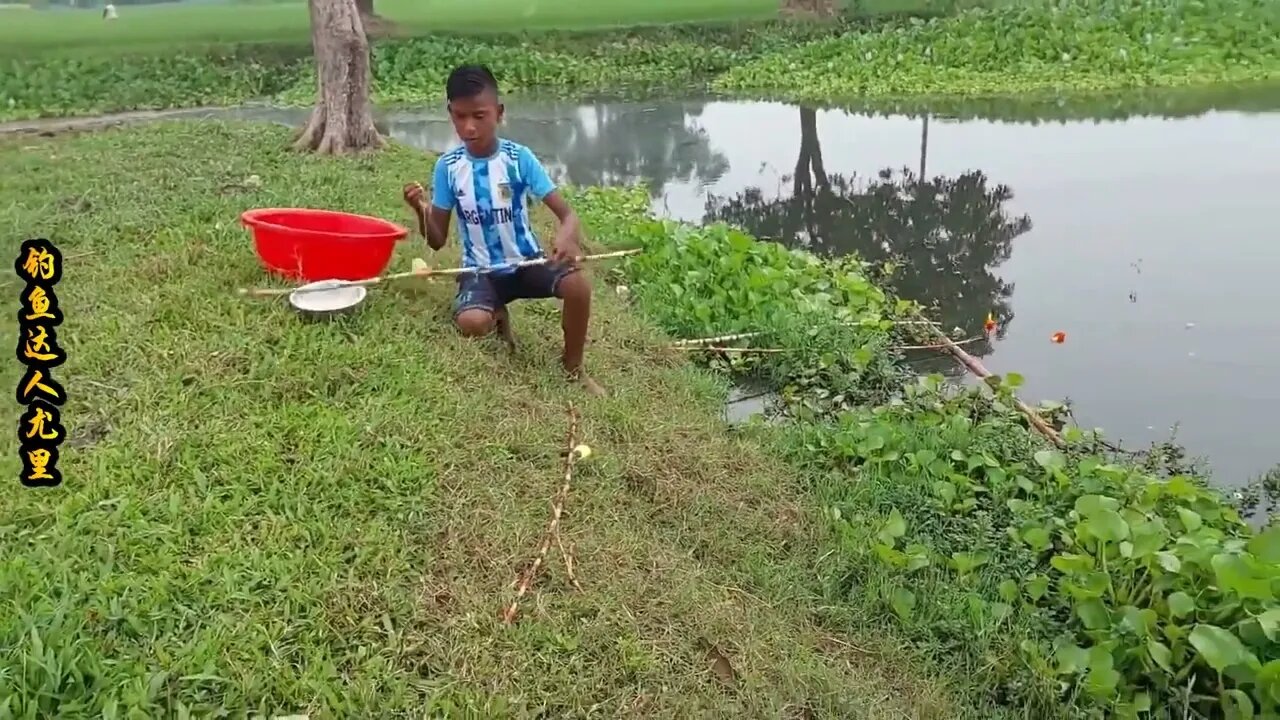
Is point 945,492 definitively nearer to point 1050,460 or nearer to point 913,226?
point 1050,460

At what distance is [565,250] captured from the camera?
391 centimetres

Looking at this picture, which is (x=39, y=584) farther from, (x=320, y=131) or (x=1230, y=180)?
(x=1230, y=180)

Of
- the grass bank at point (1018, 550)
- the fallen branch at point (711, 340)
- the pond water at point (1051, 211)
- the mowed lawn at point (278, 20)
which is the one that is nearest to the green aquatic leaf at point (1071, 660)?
the grass bank at point (1018, 550)

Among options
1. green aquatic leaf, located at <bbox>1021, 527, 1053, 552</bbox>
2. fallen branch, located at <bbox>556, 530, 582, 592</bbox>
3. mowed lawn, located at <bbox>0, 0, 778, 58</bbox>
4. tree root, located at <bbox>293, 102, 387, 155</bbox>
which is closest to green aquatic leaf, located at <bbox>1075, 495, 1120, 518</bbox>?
green aquatic leaf, located at <bbox>1021, 527, 1053, 552</bbox>

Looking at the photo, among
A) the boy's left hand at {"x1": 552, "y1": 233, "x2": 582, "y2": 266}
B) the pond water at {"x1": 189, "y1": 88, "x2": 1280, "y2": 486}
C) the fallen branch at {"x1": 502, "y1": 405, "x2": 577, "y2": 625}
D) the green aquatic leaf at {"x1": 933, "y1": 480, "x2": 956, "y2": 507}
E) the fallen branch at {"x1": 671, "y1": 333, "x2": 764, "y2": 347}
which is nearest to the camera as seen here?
the fallen branch at {"x1": 502, "y1": 405, "x2": 577, "y2": 625}

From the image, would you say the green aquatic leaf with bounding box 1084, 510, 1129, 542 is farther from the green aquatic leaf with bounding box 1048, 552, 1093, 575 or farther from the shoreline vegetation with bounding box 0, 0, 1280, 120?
the shoreline vegetation with bounding box 0, 0, 1280, 120

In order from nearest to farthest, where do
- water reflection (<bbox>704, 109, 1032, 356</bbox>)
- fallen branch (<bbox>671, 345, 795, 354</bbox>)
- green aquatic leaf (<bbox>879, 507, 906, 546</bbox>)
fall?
green aquatic leaf (<bbox>879, 507, 906, 546</bbox>), fallen branch (<bbox>671, 345, 795, 354</bbox>), water reflection (<bbox>704, 109, 1032, 356</bbox>)

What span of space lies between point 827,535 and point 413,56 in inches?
609

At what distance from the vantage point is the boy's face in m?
3.76

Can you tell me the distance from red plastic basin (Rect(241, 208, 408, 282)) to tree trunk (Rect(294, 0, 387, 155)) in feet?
13.6

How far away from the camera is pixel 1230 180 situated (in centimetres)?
821

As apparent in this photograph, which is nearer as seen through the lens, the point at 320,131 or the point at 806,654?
the point at 806,654

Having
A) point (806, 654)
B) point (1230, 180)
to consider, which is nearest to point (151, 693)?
point (806, 654)

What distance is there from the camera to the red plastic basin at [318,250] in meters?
3.99
